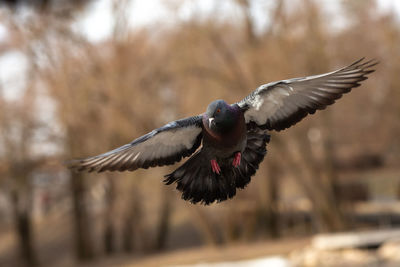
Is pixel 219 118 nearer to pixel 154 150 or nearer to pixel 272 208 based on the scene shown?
pixel 154 150

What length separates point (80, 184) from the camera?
65.6 feet

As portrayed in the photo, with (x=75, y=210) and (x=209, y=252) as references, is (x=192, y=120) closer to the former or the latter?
(x=209, y=252)

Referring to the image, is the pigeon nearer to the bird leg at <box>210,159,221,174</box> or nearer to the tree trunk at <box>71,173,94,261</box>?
the bird leg at <box>210,159,221,174</box>

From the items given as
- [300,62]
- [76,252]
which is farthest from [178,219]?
[300,62]

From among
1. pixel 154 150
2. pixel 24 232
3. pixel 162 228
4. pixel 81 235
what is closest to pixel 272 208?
pixel 162 228

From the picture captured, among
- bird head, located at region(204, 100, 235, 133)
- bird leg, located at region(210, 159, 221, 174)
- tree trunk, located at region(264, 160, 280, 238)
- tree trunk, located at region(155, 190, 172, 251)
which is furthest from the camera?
tree trunk, located at region(155, 190, 172, 251)

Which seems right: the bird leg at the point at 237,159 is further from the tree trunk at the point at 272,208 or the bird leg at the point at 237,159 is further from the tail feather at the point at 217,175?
the tree trunk at the point at 272,208

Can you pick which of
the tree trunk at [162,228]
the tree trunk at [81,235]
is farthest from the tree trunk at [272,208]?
the tree trunk at [81,235]

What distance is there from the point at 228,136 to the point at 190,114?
9190 mm

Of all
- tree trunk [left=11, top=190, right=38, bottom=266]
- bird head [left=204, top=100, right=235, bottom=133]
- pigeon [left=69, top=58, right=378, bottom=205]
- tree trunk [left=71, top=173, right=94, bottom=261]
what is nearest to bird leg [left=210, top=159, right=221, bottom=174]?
pigeon [left=69, top=58, right=378, bottom=205]

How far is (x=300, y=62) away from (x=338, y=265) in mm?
5537

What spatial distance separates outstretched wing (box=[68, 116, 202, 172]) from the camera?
1344 mm

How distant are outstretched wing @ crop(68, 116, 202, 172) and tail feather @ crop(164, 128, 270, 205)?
91mm

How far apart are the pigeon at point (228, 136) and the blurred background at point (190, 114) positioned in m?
0.89
